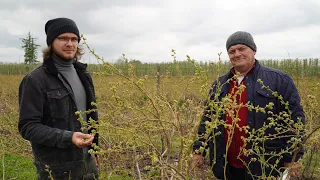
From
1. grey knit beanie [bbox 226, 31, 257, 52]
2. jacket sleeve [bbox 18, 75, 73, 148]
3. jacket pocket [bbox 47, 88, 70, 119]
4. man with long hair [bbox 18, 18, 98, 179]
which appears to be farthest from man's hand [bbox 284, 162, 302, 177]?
jacket pocket [bbox 47, 88, 70, 119]

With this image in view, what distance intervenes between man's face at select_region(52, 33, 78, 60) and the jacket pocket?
33cm

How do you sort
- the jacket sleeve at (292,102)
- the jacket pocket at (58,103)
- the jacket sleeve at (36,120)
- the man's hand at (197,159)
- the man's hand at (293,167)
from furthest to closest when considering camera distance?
the jacket sleeve at (292,102)
the jacket pocket at (58,103)
the jacket sleeve at (36,120)
the man's hand at (197,159)
the man's hand at (293,167)

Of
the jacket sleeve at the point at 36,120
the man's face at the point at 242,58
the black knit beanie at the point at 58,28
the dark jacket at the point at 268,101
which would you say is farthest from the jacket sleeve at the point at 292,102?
the black knit beanie at the point at 58,28

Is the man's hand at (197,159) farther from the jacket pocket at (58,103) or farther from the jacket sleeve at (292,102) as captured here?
the jacket pocket at (58,103)

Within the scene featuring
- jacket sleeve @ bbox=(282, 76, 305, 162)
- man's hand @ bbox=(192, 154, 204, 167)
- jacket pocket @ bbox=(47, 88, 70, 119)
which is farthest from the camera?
jacket sleeve @ bbox=(282, 76, 305, 162)

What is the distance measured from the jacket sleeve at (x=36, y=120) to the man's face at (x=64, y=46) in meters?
0.37

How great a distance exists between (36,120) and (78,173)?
65 cm

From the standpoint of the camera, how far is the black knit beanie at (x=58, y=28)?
8.94ft

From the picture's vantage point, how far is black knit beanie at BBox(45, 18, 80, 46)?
272 centimetres

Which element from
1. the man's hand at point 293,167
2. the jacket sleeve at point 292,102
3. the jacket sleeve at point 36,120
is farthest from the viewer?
the jacket sleeve at point 292,102

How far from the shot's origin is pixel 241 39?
3.04 metres

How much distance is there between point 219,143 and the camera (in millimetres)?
2896

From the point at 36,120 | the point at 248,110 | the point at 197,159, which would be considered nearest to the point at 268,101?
the point at 248,110

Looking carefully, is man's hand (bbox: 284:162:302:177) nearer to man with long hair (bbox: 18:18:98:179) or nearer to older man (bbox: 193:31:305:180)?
older man (bbox: 193:31:305:180)
